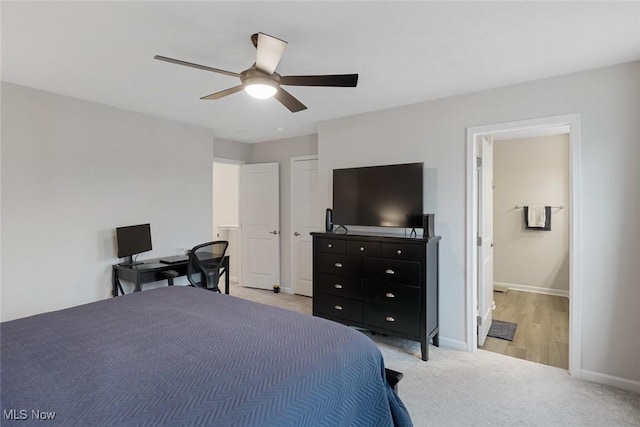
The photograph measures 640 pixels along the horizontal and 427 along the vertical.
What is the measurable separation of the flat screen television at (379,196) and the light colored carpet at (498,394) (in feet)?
4.23

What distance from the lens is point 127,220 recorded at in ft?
11.9

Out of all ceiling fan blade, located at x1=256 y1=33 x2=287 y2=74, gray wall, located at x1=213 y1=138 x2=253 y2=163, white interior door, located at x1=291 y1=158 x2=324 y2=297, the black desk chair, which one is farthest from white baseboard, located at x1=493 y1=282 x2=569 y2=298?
ceiling fan blade, located at x1=256 y1=33 x2=287 y2=74

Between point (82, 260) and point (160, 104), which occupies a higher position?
point (160, 104)

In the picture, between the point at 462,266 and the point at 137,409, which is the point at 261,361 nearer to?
the point at 137,409

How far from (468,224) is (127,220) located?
362 cm

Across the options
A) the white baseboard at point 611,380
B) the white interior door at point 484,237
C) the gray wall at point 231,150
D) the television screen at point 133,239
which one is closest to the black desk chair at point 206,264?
the television screen at point 133,239

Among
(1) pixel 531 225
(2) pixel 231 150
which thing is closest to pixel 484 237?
(1) pixel 531 225

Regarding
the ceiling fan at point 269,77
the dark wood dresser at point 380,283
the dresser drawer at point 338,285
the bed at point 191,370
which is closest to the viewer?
the bed at point 191,370

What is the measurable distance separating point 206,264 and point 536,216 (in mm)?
4893

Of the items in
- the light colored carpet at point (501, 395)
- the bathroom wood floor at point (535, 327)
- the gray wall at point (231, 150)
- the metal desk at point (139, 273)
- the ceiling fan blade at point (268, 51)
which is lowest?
the light colored carpet at point (501, 395)

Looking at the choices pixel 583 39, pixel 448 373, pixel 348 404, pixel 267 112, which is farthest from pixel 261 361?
pixel 267 112

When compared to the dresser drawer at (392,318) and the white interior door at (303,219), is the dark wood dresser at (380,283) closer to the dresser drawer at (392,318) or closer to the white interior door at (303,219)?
the dresser drawer at (392,318)

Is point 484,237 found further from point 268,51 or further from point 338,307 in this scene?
point 268,51

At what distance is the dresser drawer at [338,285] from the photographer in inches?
130
